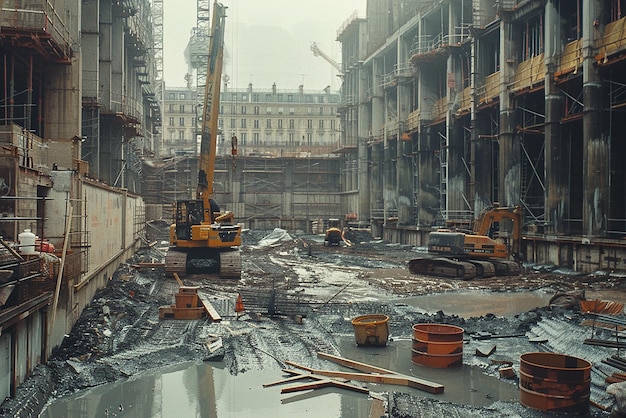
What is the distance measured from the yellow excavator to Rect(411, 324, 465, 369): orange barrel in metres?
12.7

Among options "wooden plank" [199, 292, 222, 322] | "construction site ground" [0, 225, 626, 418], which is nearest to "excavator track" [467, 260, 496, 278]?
"construction site ground" [0, 225, 626, 418]

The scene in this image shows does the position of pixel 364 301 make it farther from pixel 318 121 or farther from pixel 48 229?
pixel 318 121

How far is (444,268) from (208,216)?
33.4 feet

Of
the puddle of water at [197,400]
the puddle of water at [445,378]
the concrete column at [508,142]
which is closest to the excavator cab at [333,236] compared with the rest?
the concrete column at [508,142]

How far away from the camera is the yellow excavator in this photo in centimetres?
2320

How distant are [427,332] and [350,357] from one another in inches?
62.3

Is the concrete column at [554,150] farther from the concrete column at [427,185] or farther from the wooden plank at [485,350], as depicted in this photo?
the wooden plank at [485,350]

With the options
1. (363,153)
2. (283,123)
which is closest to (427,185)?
(363,153)

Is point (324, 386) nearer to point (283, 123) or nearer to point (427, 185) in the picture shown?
point (427, 185)

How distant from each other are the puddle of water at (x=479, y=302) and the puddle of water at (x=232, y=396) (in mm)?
6500

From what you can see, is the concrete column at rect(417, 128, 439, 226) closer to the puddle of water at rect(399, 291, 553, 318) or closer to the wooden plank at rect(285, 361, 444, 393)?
the puddle of water at rect(399, 291, 553, 318)

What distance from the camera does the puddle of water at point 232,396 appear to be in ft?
29.6

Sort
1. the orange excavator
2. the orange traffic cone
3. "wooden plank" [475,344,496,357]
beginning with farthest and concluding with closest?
the orange excavator → the orange traffic cone → "wooden plank" [475,344,496,357]

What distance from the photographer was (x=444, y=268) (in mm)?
25969
